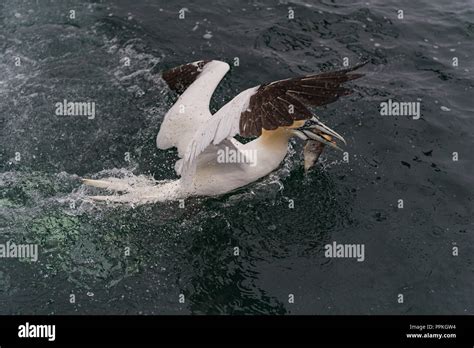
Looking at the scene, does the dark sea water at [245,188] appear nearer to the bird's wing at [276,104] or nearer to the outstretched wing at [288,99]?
the bird's wing at [276,104]

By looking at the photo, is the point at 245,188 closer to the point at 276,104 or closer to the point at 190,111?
the point at 190,111

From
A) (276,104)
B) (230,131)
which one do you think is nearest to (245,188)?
(230,131)

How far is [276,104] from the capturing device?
9.21m

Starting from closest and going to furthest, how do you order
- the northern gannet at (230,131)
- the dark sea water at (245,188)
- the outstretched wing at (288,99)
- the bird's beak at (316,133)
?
the outstretched wing at (288,99) → the northern gannet at (230,131) → the dark sea water at (245,188) → the bird's beak at (316,133)

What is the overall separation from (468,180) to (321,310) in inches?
174

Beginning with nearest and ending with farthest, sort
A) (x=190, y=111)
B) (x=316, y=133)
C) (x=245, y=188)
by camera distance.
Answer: (x=316, y=133) < (x=245, y=188) < (x=190, y=111)

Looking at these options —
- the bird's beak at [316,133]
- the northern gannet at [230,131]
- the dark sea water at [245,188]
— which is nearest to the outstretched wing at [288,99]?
the northern gannet at [230,131]

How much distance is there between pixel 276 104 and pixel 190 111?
312cm

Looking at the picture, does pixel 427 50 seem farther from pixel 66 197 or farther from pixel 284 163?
pixel 66 197

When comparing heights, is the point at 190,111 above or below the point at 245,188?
above

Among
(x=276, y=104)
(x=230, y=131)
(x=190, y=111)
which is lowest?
(x=190, y=111)

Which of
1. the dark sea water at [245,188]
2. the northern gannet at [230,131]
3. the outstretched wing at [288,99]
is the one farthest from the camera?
the dark sea water at [245,188]

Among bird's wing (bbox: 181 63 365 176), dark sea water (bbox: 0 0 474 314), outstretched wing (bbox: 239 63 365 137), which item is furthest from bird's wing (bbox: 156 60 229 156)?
outstretched wing (bbox: 239 63 365 137)

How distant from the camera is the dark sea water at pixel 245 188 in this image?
9.94 m
